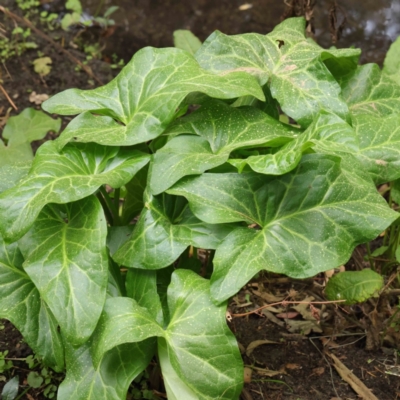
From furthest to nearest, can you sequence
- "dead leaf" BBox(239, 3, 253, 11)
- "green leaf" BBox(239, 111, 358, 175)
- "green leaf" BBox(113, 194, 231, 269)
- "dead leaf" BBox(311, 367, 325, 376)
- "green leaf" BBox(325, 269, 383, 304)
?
"dead leaf" BBox(239, 3, 253, 11), "dead leaf" BBox(311, 367, 325, 376), "green leaf" BBox(325, 269, 383, 304), "green leaf" BBox(113, 194, 231, 269), "green leaf" BBox(239, 111, 358, 175)

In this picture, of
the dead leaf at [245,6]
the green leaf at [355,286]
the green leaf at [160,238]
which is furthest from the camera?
the dead leaf at [245,6]

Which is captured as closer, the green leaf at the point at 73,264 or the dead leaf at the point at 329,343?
the green leaf at the point at 73,264

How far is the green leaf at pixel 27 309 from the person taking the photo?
4.44ft

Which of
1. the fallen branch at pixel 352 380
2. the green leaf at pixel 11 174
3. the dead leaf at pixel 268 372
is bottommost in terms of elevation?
the fallen branch at pixel 352 380

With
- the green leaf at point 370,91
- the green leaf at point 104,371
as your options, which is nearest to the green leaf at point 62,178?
the green leaf at point 104,371

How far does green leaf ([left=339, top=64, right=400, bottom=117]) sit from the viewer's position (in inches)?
63.3

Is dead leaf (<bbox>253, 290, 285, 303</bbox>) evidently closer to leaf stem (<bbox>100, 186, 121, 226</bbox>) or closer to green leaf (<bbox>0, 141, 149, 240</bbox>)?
leaf stem (<bbox>100, 186, 121, 226</bbox>)

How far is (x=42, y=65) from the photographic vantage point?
281cm

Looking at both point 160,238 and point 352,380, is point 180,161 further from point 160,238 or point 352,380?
point 352,380

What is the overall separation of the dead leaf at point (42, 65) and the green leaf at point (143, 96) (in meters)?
1.42

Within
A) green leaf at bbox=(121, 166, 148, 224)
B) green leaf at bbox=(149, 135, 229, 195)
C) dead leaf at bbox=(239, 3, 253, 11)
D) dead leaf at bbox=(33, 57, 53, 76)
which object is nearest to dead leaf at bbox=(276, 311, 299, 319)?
green leaf at bbox=(121, 166, 148, 224)

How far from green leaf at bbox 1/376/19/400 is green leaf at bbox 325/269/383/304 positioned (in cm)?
95

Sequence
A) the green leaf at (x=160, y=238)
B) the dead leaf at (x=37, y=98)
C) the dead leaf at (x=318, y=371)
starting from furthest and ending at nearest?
1. the dead leaf at (x=37, y=98)
2. the dead leaf at (x=318, y=371)
3. the green leaf at (x=160, y=238)

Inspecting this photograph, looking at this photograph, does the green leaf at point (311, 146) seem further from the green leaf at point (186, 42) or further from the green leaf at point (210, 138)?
the green leaf at point (186, 42)
